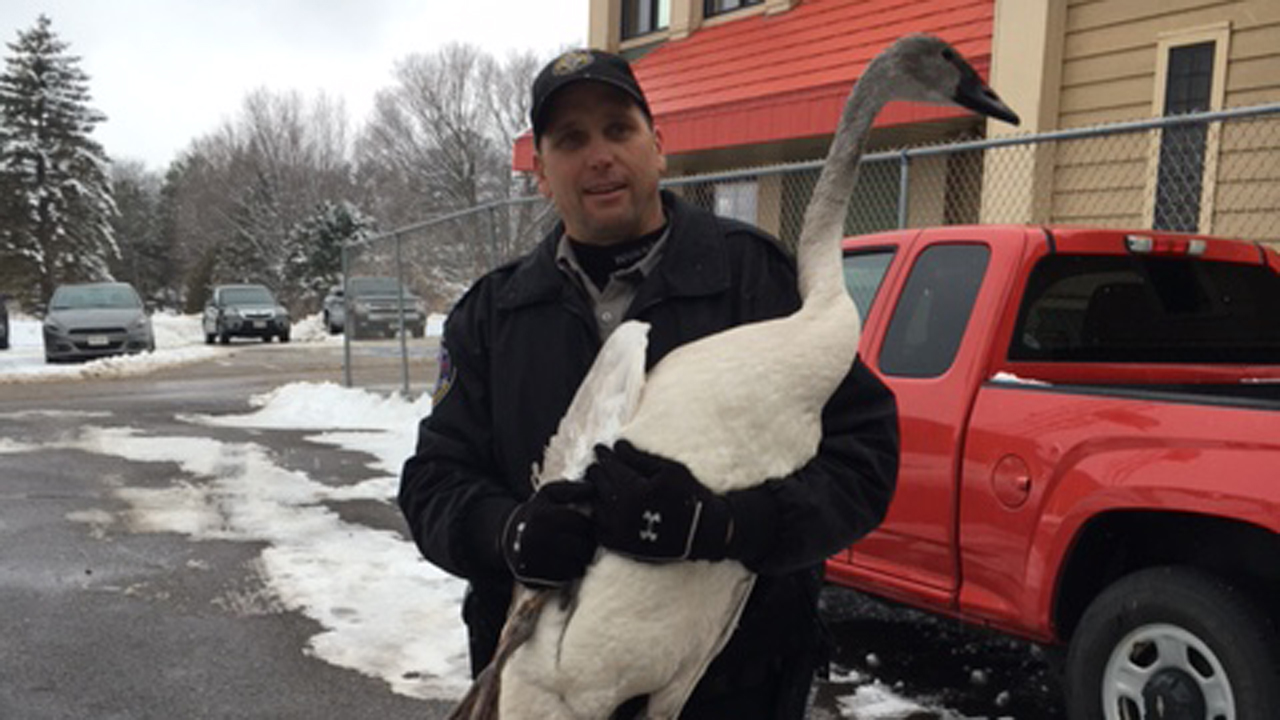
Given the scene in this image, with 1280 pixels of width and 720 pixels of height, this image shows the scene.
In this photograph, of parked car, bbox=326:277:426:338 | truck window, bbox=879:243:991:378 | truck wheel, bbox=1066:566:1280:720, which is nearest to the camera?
truck wheel, bbox=1066:566:1280:720

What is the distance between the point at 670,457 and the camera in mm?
1585

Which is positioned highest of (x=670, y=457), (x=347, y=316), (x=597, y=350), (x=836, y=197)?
(x=836, y=197)

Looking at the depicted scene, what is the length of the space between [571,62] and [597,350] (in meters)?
0.56

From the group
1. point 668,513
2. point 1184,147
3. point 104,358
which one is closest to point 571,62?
point 668,513

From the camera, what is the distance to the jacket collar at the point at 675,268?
5.97 feet

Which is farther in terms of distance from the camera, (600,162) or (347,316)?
(347,316)

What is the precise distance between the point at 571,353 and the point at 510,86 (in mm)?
48058

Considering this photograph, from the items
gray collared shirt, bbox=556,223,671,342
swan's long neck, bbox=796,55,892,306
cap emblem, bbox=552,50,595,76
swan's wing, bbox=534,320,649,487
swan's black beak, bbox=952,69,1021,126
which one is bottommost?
swan's wing, bbox=534,320,649,487

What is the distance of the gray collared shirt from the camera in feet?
6.20

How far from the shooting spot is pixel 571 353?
1.85 m

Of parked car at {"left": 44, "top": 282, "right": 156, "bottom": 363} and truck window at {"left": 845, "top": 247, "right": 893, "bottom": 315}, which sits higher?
truck window at {"left": 845, "top": 247, "right": 893, "bottom": 315}

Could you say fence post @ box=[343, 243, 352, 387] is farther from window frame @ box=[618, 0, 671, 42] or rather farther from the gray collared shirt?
the gray collared shirt

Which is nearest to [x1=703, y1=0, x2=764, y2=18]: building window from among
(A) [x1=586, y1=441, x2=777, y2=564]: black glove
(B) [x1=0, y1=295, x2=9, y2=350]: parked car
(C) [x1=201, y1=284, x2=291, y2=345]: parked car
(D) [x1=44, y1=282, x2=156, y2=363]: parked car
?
(A) [x1=586, y1=441, x2=777, y2=564]: black glove

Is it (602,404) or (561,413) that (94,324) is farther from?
(602,404)
